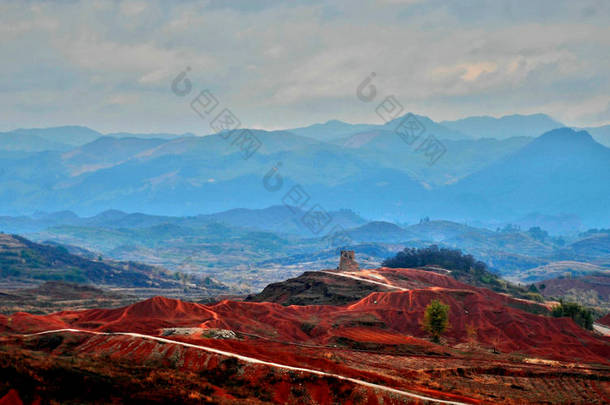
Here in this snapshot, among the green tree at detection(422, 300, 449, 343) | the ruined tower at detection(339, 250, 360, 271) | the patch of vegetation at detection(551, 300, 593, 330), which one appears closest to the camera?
the green tree at detection(422, 300, 449, 343)

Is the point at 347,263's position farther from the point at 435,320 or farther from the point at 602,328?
the point at 602,328

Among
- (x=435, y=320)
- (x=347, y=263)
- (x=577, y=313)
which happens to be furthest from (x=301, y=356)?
(x=347, y=263)

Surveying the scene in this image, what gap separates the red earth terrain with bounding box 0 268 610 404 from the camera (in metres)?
40.5

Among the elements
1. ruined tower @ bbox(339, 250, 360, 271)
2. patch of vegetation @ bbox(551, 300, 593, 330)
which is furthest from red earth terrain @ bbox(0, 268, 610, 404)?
ruined tower @ bbox(339, 250, 360, 271)

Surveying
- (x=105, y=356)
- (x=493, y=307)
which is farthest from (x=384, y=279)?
(x=105, y=356)

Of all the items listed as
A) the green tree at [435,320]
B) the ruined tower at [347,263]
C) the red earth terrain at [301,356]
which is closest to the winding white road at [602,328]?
the red earth terrain at [301,356]

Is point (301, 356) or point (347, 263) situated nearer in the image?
Result: point (301, 356)

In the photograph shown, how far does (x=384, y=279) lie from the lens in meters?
134

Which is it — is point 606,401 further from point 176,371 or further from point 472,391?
point 176,371

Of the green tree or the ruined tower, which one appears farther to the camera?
the ruined tower

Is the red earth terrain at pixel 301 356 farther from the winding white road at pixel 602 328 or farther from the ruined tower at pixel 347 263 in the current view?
the ruined tower at pixel 347 263

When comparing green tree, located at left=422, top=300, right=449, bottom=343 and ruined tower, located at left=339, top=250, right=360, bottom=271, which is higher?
ruined tower, located at left=339, top=250, right=360, bottom=271

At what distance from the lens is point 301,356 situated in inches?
2130

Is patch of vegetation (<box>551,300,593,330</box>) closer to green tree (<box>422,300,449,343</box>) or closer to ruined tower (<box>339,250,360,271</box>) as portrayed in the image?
green tree (<box>422,300,449,343</box>)
